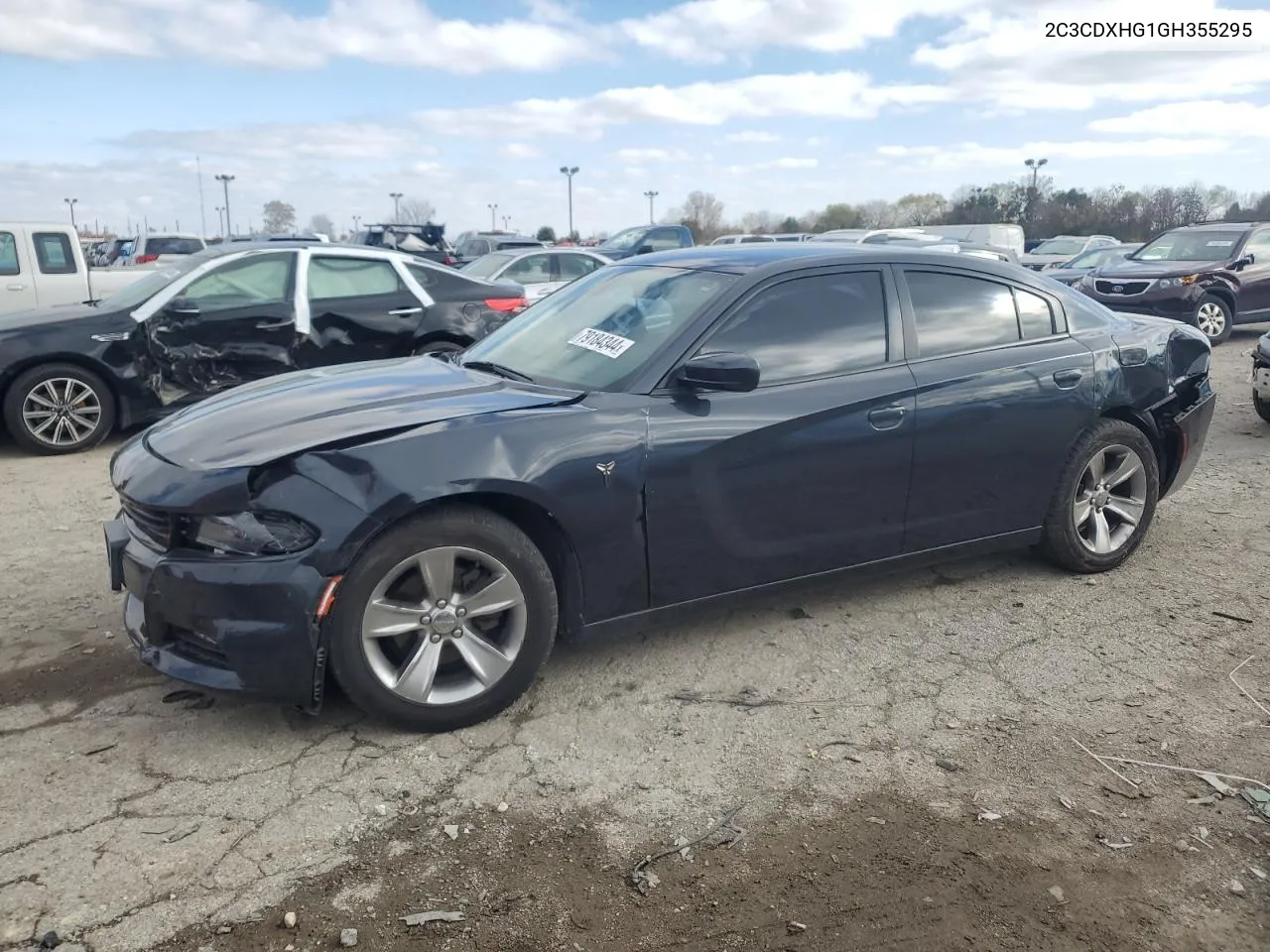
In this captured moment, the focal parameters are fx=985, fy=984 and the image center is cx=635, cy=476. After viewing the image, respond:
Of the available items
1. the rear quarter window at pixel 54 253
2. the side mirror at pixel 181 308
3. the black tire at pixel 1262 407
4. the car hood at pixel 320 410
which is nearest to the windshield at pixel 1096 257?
the black tire at pixel 1262 407

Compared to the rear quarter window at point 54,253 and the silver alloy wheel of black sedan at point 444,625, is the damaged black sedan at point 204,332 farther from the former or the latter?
the silver alloy wheel of black sedan at point 444,625

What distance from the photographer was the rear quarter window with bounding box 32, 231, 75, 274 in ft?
36.2

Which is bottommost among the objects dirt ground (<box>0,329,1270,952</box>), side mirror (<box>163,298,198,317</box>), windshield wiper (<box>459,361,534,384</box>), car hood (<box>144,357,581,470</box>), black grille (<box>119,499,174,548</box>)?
dirt ground (<box>0,329,1270,952</box>)

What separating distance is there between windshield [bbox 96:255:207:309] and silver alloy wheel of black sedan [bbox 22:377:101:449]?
2.44ft

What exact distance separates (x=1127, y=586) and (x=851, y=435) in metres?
1.79

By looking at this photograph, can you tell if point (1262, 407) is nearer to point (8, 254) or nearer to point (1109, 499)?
point (1109, 499)

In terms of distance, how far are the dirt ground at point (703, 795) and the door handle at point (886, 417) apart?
2.86 feet

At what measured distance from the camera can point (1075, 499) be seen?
180 inches

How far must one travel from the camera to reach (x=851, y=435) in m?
3.85

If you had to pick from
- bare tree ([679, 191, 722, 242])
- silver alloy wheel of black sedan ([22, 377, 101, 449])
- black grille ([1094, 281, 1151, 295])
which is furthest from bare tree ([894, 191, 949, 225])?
silver alloy wheel of black sedan ([22, 377, 101, 449])

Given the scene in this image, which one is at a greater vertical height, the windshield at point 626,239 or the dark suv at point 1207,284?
the windshield at point 626,239

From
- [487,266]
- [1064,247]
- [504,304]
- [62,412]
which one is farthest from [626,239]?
[62,412]

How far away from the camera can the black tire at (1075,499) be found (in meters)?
4.52

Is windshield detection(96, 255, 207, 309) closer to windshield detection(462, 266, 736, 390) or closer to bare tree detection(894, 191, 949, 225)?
windshield detection(462, 266, 736, 390)
